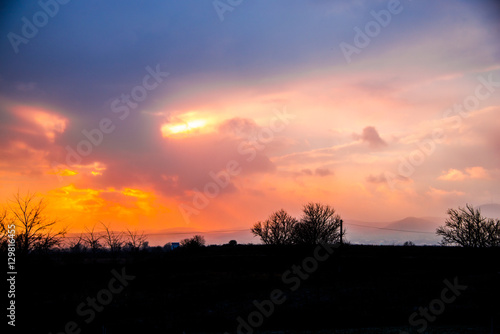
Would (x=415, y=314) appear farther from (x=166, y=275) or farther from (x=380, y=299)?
(x=166, y=275)

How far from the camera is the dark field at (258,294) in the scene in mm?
21188

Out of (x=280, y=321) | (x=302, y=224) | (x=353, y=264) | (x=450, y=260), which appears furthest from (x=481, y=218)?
(x=280, y=321)

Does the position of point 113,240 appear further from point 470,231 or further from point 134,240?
point 470,231

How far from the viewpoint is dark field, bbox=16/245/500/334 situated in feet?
69.5

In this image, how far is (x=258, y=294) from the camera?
95.9 feet

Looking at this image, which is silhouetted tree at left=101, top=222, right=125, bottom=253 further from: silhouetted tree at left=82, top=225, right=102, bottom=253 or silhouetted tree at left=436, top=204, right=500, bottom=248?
silhouetted tree at left=436, top=204, right=500, bottom=248

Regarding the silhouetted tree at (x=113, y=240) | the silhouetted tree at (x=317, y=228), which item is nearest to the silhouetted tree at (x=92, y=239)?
the silhouetted tree at (x=113, y=240)

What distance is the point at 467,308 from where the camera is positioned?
21.8 meters

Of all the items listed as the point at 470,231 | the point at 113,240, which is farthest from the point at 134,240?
the point at 470,231

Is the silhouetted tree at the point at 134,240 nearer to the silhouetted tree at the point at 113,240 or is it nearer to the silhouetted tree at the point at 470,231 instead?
the silhouetted tree at the point at 113,240

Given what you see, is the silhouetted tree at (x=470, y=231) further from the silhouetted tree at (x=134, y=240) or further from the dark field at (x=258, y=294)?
the silhouetted tree at (x=134, y=240)

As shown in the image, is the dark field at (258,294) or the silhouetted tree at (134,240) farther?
the silhouetted tree at (134,240)

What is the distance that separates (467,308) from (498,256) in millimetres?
26154

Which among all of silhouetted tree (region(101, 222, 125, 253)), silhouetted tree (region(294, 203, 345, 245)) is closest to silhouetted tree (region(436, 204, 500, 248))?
silhouetted tree (region(294, 203, 345, 245))
